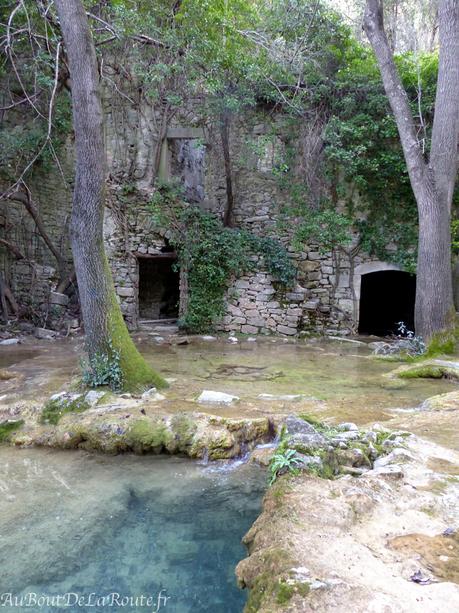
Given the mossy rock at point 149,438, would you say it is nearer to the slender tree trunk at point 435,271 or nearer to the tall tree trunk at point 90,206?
the tall tree trunk at point 90,206

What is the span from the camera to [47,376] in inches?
223

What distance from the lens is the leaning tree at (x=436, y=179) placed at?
7148 mm

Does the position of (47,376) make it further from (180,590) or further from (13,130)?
(13,130)

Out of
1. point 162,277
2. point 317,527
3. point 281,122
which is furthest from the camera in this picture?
point 162,277

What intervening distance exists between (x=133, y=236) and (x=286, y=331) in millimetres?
4129

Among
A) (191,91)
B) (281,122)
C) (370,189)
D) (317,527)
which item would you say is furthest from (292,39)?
(317,527)

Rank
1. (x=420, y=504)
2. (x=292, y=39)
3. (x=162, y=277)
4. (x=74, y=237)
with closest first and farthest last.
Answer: (x=420, y=504) → (x=74, y=237) → (x=292, y=39) → (x=162, y=277)

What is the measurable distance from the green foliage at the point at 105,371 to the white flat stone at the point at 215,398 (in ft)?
3.09

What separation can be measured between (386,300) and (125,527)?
1202cm

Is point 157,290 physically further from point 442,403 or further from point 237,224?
point 442,403

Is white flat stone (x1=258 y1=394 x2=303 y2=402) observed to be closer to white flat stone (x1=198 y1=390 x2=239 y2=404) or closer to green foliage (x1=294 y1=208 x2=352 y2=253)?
white flat stone (x1=198 y1=390 x2=239 y2=404)

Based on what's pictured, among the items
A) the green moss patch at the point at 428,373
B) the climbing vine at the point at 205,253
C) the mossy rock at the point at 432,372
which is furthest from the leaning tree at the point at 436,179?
the climbing vine at the point at 205,253

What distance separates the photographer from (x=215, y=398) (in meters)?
4.71

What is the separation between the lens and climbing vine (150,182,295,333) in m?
9.88
